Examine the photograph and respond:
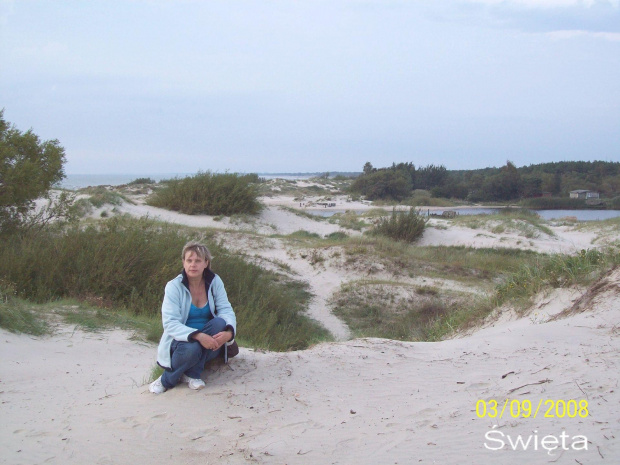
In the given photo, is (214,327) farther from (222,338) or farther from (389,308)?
(389,308)

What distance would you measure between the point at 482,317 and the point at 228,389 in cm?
463

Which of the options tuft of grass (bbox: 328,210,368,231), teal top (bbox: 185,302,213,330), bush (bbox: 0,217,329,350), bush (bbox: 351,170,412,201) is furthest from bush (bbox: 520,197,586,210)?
teal top (bbox: 185,302,213,330)

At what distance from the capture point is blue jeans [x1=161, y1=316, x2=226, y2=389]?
3980 millimetres

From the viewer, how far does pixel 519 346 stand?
481 cm

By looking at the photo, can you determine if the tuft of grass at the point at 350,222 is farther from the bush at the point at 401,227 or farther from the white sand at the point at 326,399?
the white sand at the point at 326,399

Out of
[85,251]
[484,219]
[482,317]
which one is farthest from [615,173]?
[85,251]

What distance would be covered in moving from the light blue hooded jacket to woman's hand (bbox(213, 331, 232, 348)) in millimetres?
74

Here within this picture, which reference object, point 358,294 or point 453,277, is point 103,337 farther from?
point 453,277

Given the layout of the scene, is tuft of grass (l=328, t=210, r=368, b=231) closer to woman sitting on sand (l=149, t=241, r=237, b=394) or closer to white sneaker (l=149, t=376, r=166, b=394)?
woman sitting on sand (l=149, t=241, r=237, b=394)

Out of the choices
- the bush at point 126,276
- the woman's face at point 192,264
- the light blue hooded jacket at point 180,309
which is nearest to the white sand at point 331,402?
the light blue hooded jacket at point 180,309

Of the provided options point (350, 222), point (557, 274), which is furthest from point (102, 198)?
point (557, 274)

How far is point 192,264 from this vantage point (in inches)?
165

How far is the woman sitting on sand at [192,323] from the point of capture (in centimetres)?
401

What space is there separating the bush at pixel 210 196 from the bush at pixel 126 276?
44.4 ft
